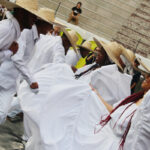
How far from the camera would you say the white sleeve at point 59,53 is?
5.19 metres

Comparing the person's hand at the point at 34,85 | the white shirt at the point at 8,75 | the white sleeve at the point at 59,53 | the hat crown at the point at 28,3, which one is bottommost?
the white shirt at the point at 8,75

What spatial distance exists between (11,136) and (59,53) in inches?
68.5

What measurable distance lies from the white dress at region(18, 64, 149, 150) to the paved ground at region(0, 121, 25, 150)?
878mm

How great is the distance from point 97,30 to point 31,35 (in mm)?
12560

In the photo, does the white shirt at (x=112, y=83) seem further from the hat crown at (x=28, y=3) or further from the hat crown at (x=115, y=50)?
the hat crown at (x=28, y=3)

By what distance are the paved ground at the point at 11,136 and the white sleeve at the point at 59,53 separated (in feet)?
4.07

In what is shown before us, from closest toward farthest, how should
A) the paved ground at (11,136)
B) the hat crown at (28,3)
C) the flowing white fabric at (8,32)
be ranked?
the flowing white fabric at (8,32)
the hat crown at (28,3)
the paved ground at (11,136)

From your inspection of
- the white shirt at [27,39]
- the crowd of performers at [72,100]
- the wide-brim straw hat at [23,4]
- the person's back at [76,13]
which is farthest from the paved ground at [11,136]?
the person's back at [76,13]

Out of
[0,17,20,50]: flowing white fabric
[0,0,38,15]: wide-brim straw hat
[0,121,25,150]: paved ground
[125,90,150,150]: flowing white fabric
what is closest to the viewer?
[125,90,150,150]: flowing white fabric

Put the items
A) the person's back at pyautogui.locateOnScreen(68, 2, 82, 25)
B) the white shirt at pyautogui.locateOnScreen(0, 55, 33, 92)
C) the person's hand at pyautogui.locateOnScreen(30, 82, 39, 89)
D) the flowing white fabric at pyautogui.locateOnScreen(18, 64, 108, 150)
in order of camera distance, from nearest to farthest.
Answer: the flowing white fabric at pyautogui.locateOnScreen(18, 64, 108, 150) < the person's hand at pyautogui.locateOnScreen(30, 82, 39, 89) < the white shirt at pyautogui.locateOnScreen(0, 55, 33, 92) < the person's back at pyautogui.locateOnScreen(68, 2, 82, 25)

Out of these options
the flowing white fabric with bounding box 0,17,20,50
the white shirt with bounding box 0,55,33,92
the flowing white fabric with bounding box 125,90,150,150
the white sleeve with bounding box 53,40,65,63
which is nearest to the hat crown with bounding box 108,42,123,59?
the white sleeve with bounding box 53,40,65,63

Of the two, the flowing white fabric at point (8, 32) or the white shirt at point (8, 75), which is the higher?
the flowing white fabric at point (8, 32)

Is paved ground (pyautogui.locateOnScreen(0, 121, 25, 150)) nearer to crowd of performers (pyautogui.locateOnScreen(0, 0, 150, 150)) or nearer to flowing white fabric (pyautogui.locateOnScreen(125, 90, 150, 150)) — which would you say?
crowd of performers (pyautogui.locateOnScreen(0, 0, 150, 150))

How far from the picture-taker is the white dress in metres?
2.42
